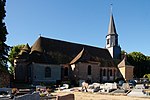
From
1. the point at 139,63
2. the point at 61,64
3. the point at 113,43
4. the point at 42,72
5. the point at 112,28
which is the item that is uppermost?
the point at 112,28

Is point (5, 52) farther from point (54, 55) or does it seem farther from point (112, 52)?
point (112, 52)

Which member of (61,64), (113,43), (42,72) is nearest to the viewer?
(42,72)

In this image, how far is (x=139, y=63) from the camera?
68.1m

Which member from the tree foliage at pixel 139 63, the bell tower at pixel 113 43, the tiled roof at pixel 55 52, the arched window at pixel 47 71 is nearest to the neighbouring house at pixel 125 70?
the bell tower at pixel 113 43

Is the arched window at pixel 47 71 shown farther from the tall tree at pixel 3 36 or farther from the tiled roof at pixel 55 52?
the tall tree at pixel 3 36

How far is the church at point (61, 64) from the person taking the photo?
36.9 metres

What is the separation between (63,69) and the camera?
4172 centimetres

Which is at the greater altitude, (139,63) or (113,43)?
(113,43)

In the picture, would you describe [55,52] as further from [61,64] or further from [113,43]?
[113,43]

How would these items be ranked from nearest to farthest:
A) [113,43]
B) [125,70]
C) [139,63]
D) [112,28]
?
[125,70] < [113,43] < [112,28] < [139,63]

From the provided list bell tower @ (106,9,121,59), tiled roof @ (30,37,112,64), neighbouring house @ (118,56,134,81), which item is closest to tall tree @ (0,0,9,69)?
tiled roof @ (30,37,112,64)

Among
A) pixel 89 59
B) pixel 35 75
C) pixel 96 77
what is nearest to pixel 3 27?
pixel 35 75

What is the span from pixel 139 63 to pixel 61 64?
36.1m

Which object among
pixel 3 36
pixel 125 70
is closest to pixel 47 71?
pixel 3 36
